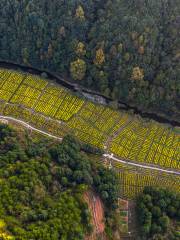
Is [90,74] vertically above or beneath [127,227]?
above

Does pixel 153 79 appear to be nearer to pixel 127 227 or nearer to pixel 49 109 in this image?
pixel 49 109

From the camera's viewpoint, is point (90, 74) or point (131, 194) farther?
point (90, 74)

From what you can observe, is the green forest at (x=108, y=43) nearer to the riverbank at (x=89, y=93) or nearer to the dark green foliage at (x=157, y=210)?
the riverbank at (x=89, y=93)

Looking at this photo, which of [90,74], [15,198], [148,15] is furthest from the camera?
[90,74]

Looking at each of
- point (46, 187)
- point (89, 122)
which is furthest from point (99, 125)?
point (46, 187)

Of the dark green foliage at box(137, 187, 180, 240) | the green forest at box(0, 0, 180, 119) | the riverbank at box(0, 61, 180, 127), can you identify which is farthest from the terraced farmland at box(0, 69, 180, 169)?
the dark green foliage at box(137, 187, 180, 240)

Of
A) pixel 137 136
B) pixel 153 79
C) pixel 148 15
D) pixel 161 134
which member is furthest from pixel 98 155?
pixel 148 15
